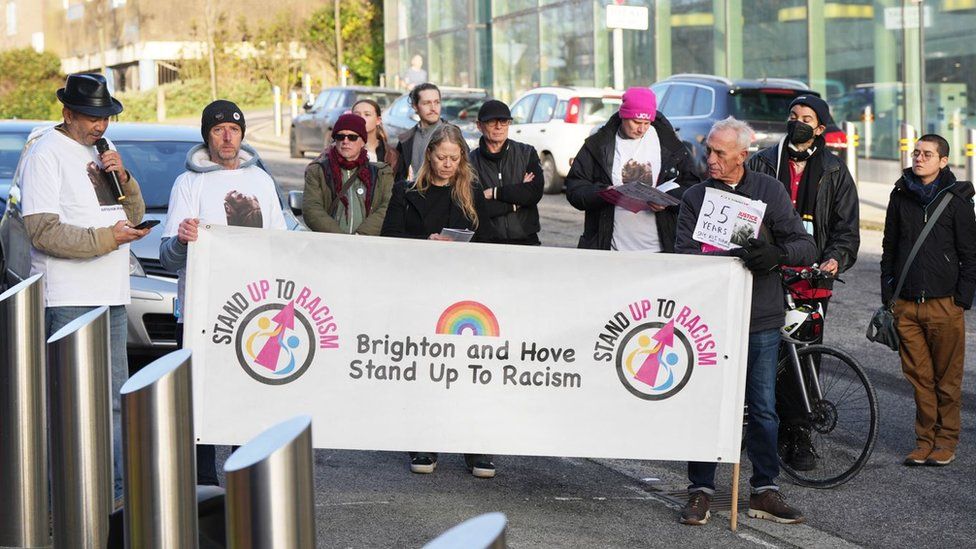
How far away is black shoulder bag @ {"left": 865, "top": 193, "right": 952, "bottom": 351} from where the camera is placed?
780cm

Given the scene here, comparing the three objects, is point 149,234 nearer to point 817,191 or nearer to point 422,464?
point 422,464

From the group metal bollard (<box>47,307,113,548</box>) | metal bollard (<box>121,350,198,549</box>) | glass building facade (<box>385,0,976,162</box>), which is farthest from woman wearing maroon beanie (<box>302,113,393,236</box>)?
glass building facade (<box>385,0,976,162</box>)

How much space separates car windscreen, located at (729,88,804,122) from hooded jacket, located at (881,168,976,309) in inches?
478

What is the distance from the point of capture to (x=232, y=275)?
258 inches

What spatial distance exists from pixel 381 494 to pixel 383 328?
0.97 metres

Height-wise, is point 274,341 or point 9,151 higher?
point 9,151

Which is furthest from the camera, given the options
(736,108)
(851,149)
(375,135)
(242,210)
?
(851,149)

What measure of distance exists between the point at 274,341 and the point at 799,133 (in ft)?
9.79

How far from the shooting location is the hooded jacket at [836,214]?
303 inches

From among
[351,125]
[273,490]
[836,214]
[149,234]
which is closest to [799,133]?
[836,214]

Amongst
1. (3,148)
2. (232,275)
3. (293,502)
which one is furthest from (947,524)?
(3,148)

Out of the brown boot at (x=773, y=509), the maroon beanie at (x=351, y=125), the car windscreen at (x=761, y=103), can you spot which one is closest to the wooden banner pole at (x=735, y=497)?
the brown boot at (x=773, y=509)

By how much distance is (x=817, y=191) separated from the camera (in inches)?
305

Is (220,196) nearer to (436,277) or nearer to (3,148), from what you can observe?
(436,277)
